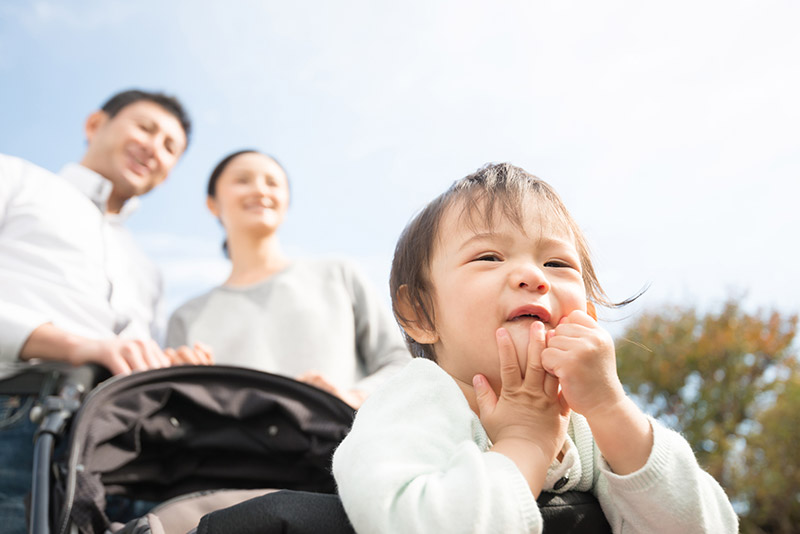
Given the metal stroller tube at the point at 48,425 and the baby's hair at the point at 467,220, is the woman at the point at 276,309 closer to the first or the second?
the metal stroller tube at the point at 48,425

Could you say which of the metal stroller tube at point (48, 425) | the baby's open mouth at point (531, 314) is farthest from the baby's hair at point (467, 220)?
the metal stroller tube at point (48, 425)

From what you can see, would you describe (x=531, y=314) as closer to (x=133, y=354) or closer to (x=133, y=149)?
(x=133, y=354)

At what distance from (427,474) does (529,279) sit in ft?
1.20

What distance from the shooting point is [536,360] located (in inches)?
39.2

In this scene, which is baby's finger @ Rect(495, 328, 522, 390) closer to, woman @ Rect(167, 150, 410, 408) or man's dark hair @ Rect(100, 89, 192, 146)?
woman @ Rect(167, 150, 410, 408)

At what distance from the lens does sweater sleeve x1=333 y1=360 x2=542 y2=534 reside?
33.2 inches

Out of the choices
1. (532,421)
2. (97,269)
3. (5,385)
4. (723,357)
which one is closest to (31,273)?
(97,269)

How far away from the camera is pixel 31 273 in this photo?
229cm

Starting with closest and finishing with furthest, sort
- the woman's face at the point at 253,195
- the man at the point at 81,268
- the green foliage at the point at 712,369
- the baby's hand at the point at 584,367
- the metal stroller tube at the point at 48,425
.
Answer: the baby's hand at the point at 584,367 → the metal stroller tube at the point at 48,425 → the man at the point at 81,268 → the woman's face at the point at 253,195 → the green foliage at the point at 712,369

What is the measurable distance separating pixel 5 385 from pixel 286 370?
3.61ft

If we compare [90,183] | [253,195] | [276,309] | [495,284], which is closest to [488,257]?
[495,284]

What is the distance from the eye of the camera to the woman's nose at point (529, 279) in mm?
1074

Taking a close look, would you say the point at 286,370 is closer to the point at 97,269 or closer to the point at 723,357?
the point at 97,269

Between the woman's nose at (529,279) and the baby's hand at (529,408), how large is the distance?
6cm
